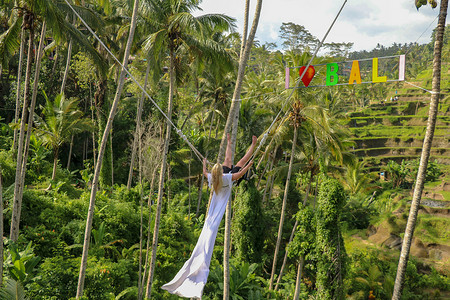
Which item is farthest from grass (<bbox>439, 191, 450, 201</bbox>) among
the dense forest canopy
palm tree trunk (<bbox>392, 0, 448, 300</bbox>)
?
palm tree trunk (<bbox>392, 0, 448, 300</bbox>)

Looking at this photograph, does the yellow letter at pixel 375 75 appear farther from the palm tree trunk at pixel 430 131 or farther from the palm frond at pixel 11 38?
the palm frond at pixel 11 38

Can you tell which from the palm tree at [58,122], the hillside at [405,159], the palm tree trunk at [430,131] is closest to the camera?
the palm tree trunk at [430,131]

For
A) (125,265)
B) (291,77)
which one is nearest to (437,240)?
(291,77)

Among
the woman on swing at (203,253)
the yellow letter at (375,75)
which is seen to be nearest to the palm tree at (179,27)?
the yellow letter at (375,75)

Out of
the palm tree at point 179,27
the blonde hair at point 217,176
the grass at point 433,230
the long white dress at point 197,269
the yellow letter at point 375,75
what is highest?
the palm tree at point 179,27

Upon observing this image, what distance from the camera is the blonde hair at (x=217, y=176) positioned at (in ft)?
12.7

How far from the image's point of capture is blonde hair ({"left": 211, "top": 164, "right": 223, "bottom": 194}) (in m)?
3.87

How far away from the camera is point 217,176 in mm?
3883

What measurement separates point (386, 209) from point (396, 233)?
3767mm

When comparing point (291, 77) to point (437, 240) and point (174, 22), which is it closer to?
point (174, 22)

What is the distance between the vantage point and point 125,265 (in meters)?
11.0

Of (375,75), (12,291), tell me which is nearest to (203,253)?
(12,291)

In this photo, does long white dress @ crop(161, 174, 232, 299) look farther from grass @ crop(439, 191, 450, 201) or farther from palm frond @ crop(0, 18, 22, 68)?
grass @ crop(439, 191, 450, 201)

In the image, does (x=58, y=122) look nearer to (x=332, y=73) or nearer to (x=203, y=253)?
(x=332, y=73)
